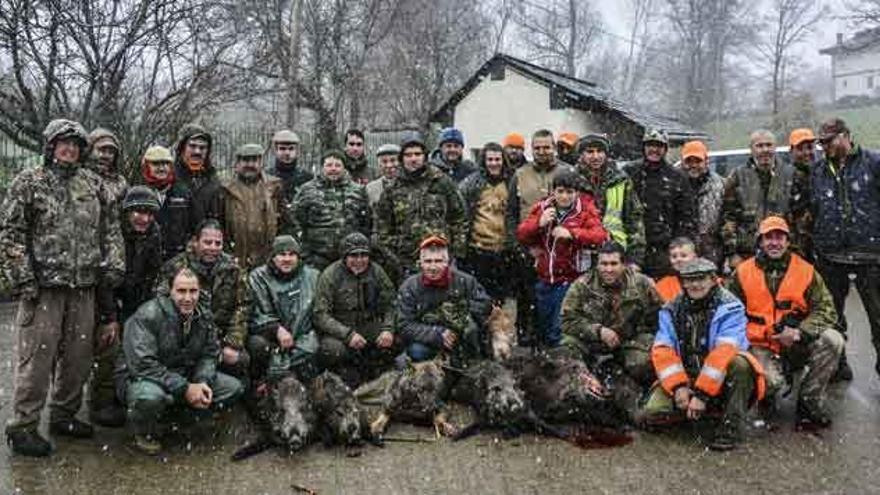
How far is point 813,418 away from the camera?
19.4ft

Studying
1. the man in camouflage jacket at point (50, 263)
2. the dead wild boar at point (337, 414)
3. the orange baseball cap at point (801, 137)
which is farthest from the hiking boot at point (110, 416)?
the orange baseball cap at point (801, 137)

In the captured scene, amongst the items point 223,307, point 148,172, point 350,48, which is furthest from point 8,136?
point 350,48

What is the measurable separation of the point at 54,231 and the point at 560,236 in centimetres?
384

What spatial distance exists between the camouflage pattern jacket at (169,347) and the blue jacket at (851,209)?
4.95m

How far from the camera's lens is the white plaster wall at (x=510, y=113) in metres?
22.3

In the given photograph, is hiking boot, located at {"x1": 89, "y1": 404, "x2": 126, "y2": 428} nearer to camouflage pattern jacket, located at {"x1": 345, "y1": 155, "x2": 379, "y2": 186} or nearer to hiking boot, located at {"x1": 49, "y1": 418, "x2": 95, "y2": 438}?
hiking boot, located at {"x1": 49, "y1": 418, "x2": 95, "y2": 438}

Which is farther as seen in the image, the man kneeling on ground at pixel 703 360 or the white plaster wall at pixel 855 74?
the white plaster wall at pixel 855 74

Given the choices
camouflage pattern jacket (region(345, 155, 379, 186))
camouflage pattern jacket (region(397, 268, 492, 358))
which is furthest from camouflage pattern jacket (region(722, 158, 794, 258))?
camouflage pattern jacket (region(345, 155, 379, 186))

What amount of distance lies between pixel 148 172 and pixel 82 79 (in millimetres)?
4402

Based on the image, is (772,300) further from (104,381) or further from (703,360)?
(104,381)

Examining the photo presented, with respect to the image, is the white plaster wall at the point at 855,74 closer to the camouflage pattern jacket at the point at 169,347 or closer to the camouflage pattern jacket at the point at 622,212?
the camouflage pattern jacket at the point at 622,212

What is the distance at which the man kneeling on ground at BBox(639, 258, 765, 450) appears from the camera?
552 centimetres

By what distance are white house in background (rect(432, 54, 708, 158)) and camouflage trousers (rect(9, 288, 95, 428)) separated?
16.7 metres

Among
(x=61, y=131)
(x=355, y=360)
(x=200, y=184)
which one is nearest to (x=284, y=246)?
(x=200, y=184)
